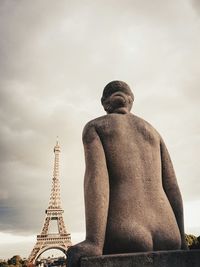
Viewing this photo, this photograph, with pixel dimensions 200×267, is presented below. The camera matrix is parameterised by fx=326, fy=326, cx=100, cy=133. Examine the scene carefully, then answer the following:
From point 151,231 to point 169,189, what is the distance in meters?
0.85

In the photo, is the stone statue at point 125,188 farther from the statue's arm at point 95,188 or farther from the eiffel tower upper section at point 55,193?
the eiffel tower upper section at point 55,193

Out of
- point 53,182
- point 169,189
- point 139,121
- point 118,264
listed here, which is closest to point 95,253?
point 118,264

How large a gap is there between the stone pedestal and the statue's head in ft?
6.40

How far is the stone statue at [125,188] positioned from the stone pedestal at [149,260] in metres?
0.18

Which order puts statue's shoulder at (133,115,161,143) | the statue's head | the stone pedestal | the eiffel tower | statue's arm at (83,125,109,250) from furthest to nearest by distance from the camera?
the eiffel tower, the statue's head, statue's shoulder at (133,115,161,143), statue's arm at (83,125,109,250), the stone pedestal

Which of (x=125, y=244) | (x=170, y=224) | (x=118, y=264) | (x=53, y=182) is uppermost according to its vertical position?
(x=53, y=182)

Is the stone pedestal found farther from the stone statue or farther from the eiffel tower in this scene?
the eiffel tower

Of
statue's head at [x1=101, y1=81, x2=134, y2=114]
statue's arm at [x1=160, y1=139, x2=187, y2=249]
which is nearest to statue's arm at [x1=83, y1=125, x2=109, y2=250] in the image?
statue's head at [x1=101, y1=81, x2=134, y2=114]

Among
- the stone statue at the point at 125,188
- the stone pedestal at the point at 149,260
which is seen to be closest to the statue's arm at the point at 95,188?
the stone statue at the point at 125,188

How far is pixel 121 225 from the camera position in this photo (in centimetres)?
350

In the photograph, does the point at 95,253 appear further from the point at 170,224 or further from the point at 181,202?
the point at 181,202

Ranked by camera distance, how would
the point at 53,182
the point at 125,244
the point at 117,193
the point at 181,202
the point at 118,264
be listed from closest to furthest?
1. the point at 118,264
2. the point at 125,244
3. the point at 117,193
4. the point at 181,202
5. the point at 53,182

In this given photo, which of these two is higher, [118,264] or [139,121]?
[139,121]

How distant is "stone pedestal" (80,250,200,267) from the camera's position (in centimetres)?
306
